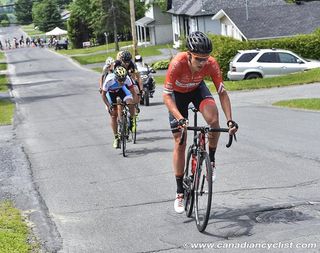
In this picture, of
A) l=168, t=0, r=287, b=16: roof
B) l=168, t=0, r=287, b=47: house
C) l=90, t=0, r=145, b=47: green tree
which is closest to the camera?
l=168, t=0, r=287, b=47: house

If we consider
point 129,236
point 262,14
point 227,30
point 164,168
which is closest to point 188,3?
point 227,30

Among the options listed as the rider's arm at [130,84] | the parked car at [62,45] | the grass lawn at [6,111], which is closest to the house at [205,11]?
the grass lawn at [6,111]

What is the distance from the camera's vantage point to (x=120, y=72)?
12.5 m

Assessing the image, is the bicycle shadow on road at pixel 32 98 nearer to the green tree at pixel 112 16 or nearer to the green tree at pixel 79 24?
the green tree at pixel 112 16

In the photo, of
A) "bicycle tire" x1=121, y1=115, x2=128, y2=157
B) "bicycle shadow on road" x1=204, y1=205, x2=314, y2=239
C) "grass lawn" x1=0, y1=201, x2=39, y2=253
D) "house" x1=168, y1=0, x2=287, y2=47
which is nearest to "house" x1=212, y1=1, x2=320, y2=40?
"house" x1=168, y1=0, x2=287, y2=47

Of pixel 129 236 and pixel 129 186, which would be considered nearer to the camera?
pixel 129 236

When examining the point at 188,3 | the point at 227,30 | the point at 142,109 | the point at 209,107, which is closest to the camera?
the point at 209,107

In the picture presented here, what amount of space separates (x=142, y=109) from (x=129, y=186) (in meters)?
13.0

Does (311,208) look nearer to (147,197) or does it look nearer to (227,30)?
(147,197)

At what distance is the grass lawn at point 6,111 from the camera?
72.7 ft

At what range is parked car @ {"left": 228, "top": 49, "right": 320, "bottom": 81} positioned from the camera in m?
29.3

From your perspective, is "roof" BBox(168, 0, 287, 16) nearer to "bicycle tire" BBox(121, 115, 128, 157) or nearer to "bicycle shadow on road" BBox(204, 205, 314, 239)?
"bicycle tire" BBox(121, 115, 128, 157)

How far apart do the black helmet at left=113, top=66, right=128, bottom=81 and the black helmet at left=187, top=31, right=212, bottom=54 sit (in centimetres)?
585

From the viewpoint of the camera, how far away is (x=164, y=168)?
10.7 metres
